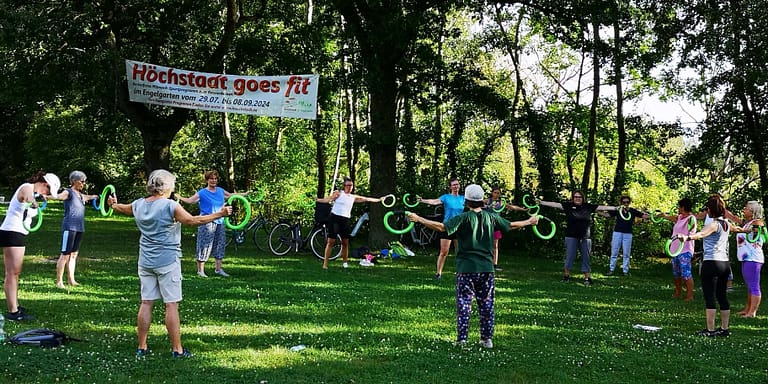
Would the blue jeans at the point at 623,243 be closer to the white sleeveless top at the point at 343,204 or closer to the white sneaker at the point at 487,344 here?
the white sleeveless top at the point at 343,204

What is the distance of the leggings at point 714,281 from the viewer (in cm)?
803

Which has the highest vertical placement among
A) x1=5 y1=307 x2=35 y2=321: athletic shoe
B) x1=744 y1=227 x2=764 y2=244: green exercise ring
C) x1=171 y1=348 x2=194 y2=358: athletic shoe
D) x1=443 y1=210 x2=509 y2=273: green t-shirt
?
x1=744 y1=227 x2=764 y2=244: green exercise ring

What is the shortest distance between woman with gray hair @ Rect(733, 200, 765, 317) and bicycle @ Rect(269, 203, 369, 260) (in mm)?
7916

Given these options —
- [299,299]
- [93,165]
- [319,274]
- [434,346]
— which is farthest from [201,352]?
[93,165]

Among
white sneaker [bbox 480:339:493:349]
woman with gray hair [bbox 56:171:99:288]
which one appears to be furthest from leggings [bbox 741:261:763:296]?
woman with gray hair [bbox 56:171:99:288]

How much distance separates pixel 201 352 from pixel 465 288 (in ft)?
8.37

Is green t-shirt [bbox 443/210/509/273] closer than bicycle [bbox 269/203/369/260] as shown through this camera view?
Yes

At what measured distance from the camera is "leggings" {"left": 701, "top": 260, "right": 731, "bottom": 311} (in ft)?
26.3

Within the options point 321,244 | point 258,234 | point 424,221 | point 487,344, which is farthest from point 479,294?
point 258,234

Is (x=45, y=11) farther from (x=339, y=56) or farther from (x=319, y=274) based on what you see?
(x=319, y=274)

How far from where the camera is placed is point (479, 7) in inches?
659

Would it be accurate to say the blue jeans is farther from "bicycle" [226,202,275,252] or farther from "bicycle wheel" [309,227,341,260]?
"bicycle" [226,202,275,252]

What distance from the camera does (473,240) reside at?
687 cm

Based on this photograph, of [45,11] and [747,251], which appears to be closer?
[747,251]
